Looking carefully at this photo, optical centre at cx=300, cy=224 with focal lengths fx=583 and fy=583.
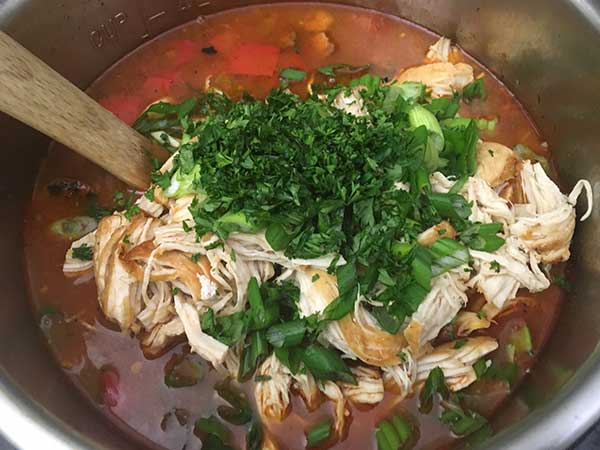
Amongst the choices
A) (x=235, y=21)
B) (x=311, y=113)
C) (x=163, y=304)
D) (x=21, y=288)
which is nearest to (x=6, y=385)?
(x=163, y=304)

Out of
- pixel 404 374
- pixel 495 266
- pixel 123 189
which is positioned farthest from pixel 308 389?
pixel 123 189

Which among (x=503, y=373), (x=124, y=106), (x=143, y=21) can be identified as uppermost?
(x=143, y=21)

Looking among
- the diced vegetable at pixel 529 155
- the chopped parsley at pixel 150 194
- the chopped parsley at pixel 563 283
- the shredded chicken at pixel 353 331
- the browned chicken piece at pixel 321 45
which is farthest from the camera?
the browned chicken piece at pixel 321 45

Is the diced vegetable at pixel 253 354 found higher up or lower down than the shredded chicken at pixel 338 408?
higher up

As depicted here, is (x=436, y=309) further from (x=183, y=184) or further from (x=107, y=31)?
(x=107, y=31)

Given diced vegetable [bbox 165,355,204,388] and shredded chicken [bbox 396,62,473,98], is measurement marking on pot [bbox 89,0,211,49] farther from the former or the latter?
diced vegetable [bbox 165,355,204,388]

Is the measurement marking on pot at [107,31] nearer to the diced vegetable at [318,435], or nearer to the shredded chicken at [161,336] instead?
the shredded chicken at [161,336]

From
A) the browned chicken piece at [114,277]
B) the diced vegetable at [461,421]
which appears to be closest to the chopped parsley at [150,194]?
the browned chicken piece at [114,277]
